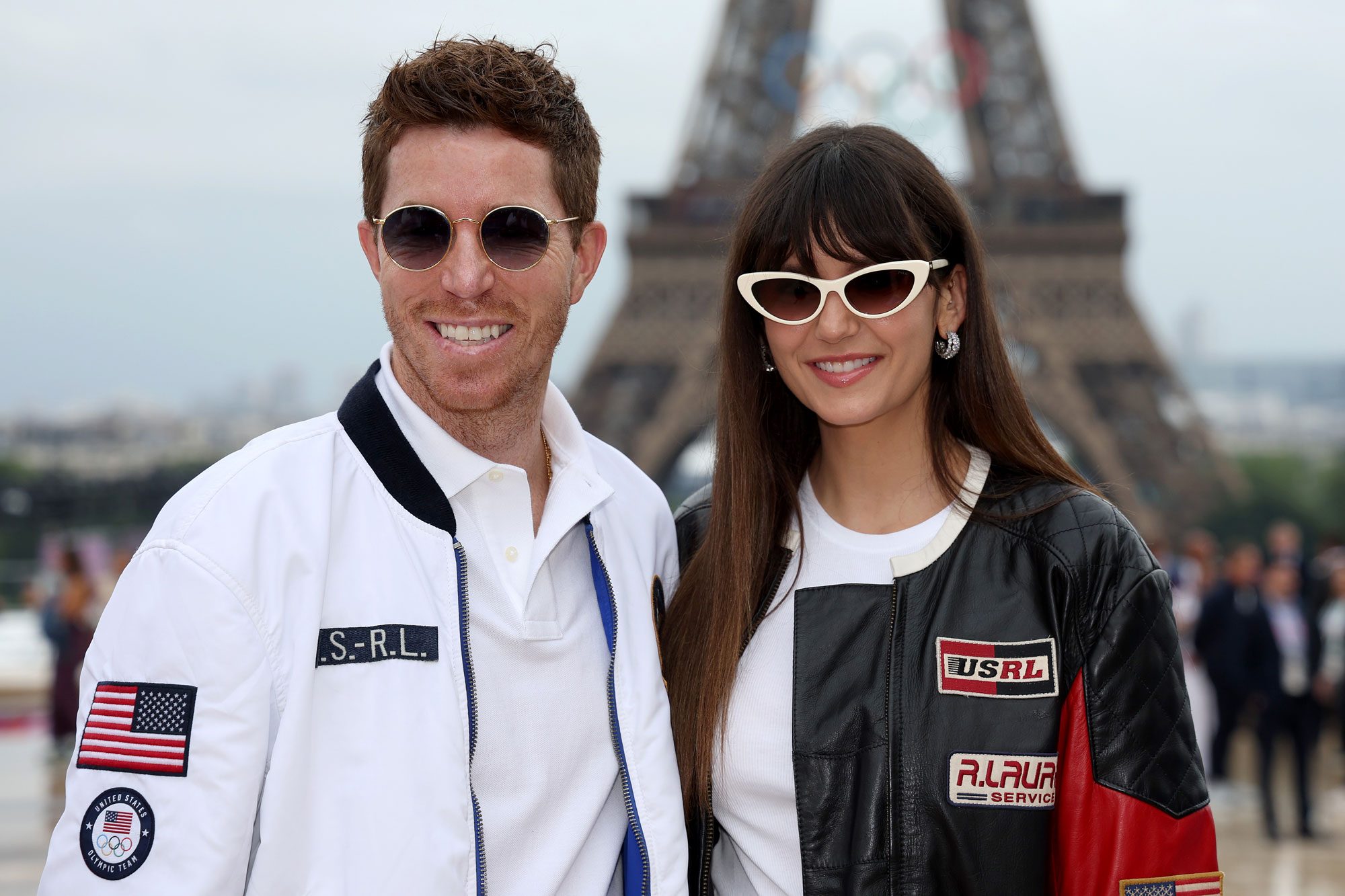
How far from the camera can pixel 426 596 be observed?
6.86 feet

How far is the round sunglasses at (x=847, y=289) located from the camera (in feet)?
8.04

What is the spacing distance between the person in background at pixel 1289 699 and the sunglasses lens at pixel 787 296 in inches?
292

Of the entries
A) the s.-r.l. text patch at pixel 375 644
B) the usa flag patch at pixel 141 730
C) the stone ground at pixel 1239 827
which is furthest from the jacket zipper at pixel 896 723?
the stone ground at pixel 1239 827

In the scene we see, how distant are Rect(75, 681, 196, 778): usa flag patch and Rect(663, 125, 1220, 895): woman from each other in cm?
101

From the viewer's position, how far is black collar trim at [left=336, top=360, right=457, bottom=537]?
2.17 meters

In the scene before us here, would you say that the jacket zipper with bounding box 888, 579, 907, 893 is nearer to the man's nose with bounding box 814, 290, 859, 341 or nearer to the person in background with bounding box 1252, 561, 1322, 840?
the man's nose with bounding box 814, 290, 859, 341

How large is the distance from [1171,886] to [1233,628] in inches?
301

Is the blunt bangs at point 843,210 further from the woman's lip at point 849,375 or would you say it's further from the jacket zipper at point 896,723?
the jacket zipper at point 896,723

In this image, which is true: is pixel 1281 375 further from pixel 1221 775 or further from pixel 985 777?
pixel 985 777

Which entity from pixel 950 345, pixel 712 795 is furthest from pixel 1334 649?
pixel 712 795

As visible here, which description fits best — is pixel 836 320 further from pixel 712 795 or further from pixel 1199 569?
pixel 1199 569

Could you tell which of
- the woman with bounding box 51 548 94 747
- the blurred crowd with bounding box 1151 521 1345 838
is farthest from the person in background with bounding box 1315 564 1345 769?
the woman with bounding box 51 548 94 747

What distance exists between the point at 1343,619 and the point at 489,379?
35.6ft

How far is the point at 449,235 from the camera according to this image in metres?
2.22
